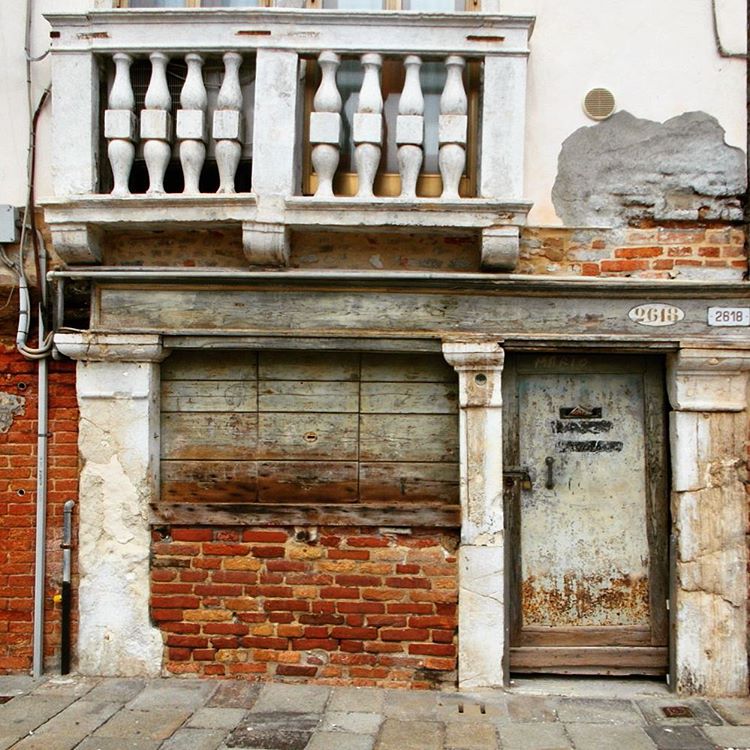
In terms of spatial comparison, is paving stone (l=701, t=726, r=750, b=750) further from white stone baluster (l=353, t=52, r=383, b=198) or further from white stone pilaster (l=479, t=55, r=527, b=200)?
white stone baluster (l=353, t=52, r=383, b=198)

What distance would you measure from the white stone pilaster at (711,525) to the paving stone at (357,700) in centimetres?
173

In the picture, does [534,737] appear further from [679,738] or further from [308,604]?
[308,604]

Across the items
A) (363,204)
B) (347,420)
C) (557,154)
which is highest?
(557,154)

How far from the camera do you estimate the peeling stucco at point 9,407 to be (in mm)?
4766

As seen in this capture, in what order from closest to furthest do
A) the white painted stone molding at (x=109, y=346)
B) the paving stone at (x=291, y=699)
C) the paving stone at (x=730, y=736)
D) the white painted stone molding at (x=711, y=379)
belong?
the paving stone at (x=730, y=736)
the paving stone at (x=291, y=699)
the white painted stone molding at (x=711, y=379)
the white painted stone molding at (x=109, y=346)

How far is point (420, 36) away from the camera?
4.38 meters

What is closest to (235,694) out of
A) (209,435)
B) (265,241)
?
(209,435)

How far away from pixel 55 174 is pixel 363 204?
1796 millimetres

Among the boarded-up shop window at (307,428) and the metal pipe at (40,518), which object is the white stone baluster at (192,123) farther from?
the metal pipe at (40,518)

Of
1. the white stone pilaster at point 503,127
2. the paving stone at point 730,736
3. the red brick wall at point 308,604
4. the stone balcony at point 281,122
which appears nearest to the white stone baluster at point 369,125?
the stone balcony at point 281,122

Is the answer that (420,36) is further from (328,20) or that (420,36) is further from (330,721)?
(330,721)

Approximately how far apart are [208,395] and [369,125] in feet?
6.14

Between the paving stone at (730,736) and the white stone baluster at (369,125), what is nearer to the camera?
the paving stone at (730,736)

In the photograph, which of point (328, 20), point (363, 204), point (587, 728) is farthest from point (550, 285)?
point (587, 728)
